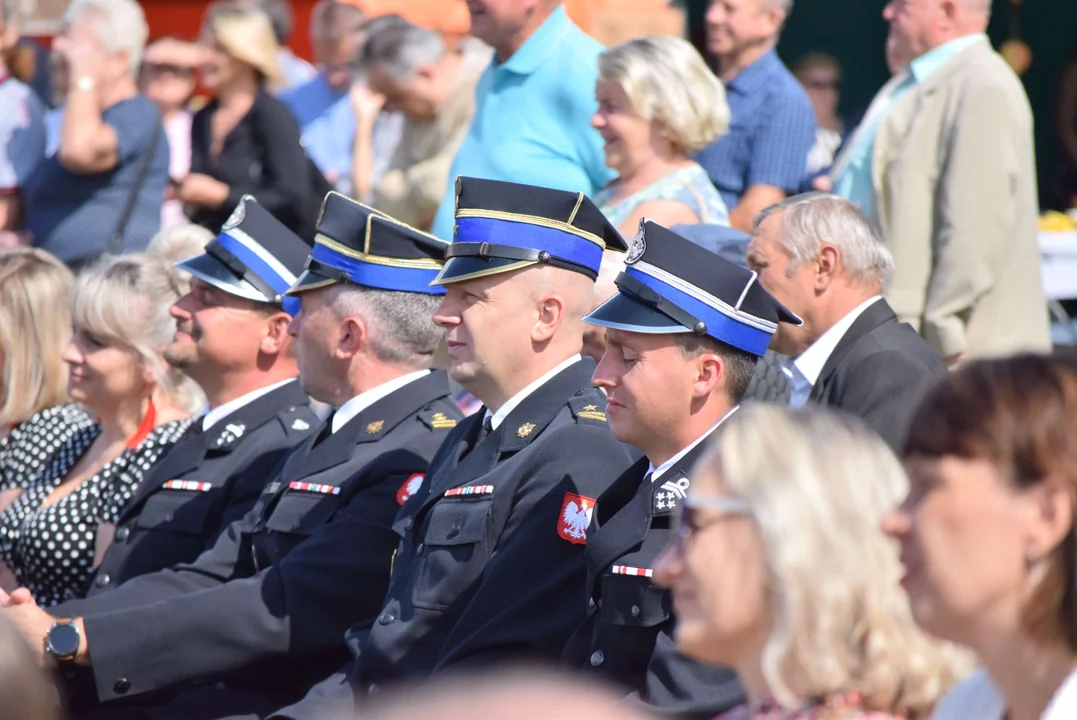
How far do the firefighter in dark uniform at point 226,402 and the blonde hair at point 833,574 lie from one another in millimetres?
2646

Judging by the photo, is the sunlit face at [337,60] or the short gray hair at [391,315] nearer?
the short gray hair at [391,315]

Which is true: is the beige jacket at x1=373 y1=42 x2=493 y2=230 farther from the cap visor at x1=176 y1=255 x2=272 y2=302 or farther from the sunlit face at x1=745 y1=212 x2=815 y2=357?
the sunlit face at x1=745 y1=212 x2=815 y2=357

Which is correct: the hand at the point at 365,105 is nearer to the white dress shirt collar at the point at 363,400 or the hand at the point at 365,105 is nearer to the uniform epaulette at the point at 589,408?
the white dress shirt collar at the point at 363,400

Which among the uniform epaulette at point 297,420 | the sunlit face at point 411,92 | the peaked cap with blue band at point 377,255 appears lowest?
the uniform epaulette at point 297,420

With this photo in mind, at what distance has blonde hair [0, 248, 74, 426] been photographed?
5512 millimetres

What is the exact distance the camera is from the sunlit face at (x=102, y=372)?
5.18 m

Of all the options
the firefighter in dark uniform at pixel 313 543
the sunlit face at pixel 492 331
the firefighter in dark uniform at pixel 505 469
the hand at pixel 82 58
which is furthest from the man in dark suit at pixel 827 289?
the hand at pixel 82 58

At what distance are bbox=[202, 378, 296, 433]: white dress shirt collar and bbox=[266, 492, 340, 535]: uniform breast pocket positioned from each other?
70cm

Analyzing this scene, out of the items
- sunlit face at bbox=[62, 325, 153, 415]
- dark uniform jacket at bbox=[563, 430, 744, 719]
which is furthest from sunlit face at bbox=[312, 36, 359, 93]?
dark uniform jacket at bbox=[563, 430, 744, 719]

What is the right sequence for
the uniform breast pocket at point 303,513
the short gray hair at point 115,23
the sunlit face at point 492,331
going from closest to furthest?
the sunlit face at point 492,331, the uniform breast pocket at point 303,513, the short gray hair at point 115,23

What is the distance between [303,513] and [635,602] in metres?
1.27

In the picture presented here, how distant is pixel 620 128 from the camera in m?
5.07

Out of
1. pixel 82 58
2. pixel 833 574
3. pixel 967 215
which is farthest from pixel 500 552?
pixel 82 58

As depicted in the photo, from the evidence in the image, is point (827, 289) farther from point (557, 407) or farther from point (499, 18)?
point (499, 18)
